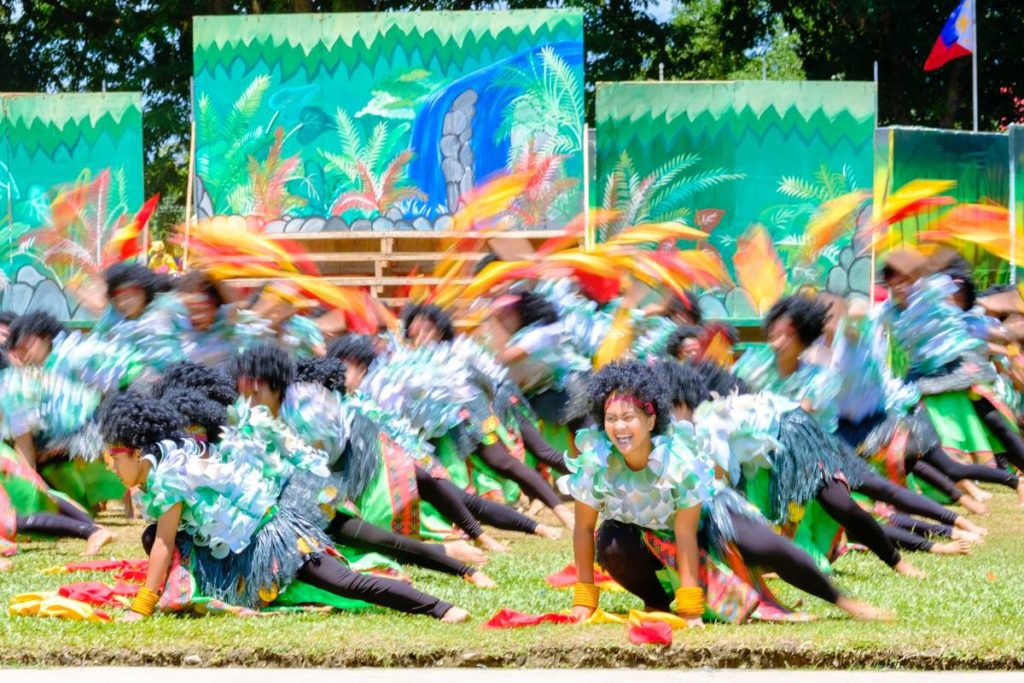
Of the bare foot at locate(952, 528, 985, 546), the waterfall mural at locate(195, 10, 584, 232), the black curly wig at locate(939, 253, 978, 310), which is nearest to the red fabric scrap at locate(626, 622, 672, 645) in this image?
the bare foot at locate(952, 528, 985, 546)

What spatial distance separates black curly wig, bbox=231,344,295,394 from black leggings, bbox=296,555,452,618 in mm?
935

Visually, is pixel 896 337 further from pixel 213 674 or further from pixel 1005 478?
pixel 213 674

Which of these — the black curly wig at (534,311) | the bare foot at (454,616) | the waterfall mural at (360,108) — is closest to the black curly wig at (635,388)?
the bare foot at (454,616)

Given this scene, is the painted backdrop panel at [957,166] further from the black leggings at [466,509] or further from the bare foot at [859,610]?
the bare foot at [859,610]

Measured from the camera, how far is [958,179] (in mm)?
15773

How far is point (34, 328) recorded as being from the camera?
9.45 m

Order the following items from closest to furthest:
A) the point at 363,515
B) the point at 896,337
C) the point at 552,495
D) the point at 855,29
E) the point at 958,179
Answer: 1. the point at 363,515
2. the point at 552,495
3. the point at 896,337
4. the point at 958,179
5. the point at 855,29

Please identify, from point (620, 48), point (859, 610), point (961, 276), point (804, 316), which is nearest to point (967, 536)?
point (961, 276)

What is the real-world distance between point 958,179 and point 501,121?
4495 mm

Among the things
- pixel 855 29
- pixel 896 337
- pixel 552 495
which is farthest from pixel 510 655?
pixel 855 29

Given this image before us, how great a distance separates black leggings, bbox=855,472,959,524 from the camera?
7992mm

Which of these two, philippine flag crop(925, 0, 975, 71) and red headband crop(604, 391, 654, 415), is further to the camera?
philippine flag crop(925, 0, 975, 71)

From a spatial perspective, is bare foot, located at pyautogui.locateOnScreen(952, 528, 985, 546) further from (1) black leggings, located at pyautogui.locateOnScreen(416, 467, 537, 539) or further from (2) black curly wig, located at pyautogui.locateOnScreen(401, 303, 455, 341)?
(2) black curly wig, located at pyautogui.locateOnScreen(401, 303, 455, 341)

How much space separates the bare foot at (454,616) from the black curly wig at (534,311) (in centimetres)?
398
